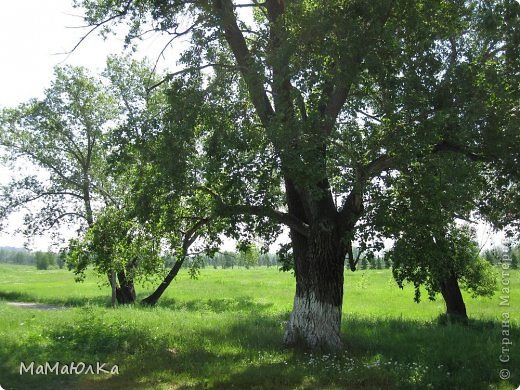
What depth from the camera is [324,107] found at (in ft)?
40.3

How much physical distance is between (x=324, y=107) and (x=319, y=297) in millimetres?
4878

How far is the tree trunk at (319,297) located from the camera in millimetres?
12031

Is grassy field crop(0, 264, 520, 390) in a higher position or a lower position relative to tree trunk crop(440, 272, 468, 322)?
lower

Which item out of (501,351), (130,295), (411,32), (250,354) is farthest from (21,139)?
(501,351)

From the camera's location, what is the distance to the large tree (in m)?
10.2

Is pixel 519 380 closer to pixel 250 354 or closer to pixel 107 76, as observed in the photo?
pixel 250 354

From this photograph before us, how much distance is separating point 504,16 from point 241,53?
6.37 metres

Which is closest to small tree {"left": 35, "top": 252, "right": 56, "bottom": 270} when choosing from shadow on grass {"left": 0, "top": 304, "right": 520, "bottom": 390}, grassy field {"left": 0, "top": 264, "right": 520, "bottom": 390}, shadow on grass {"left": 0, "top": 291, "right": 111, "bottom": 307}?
shadow on grass {"left": 0, "top": 291, "right": 111, "bottom": 307}

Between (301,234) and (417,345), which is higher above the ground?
(301,234)

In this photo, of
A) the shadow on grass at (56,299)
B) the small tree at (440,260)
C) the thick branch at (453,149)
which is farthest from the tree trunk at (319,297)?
the shadow on grass at (56,299)

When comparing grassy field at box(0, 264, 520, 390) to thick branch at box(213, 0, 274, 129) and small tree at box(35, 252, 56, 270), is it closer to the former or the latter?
thick branch at box(213, 0, 274, 129)

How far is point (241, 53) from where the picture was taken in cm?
1267

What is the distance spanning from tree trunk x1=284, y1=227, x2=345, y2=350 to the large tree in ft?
0.09

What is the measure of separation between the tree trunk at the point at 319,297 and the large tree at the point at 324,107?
3cm
